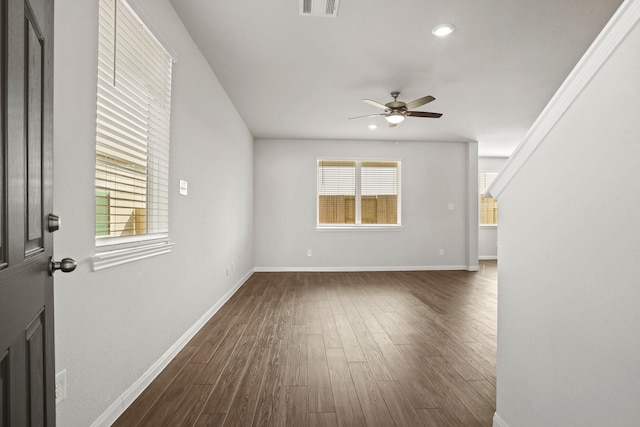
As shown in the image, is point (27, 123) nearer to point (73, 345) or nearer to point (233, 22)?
point (73, 345)

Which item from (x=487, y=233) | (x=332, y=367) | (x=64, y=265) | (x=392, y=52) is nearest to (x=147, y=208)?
(x=64, y=265)

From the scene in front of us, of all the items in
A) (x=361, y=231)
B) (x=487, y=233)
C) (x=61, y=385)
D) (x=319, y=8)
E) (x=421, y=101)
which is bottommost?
(x=61, y=385)

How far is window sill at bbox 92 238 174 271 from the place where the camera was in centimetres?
152

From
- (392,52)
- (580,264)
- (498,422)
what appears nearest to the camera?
(580,264)

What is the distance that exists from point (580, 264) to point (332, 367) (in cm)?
165

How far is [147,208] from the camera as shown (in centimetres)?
209

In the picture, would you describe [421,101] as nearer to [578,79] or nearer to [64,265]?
[578,79]

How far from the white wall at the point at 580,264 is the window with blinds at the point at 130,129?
6.38 ft

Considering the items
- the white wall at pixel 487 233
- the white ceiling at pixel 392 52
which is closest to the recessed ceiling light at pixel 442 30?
the white ceiling at pixel 392 52

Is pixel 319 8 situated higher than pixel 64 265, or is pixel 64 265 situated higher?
pixel 319 8

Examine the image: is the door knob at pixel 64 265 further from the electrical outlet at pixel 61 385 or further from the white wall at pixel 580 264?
the white wall at pixel 580 264

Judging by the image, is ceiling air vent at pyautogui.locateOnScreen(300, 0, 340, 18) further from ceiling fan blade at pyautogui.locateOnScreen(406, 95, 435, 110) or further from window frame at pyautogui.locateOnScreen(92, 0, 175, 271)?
ceiling fan blade at pyautogui.locateOnScreen(406, 95, 435, 110)

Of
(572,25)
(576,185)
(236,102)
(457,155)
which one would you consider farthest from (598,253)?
(457,155)

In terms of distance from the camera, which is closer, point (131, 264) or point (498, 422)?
point (498, 422)
